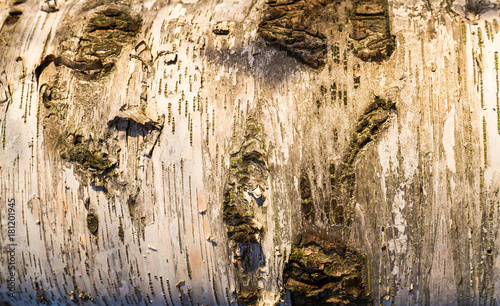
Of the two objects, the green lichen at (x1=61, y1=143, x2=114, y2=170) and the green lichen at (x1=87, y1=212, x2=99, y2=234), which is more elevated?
the green lichen at (x1=61, y1=143, x2=114, y2=170)

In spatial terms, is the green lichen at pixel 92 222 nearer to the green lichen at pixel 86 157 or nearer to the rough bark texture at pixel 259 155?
the rough bark texture at pixel 259 155

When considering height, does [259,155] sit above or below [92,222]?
above

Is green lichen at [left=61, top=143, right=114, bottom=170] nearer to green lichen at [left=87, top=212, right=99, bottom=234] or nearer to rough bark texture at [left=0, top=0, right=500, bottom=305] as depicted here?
rough bark texture at [left=0, top=0, right=500, bottom=305]

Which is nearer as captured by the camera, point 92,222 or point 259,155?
point 259,155

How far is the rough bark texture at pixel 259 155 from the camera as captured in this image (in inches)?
47.9

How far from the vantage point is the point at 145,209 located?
1353mm

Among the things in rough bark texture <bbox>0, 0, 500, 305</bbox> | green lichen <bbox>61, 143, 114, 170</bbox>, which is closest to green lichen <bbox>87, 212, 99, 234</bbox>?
rough bark texture <bbox>0, 0, 500, 305</bbox>

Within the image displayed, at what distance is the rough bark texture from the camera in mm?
1218

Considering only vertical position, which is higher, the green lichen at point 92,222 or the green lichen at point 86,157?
the green lichen at point 86,157

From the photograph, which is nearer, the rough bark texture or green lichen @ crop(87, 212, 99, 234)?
the rough bark texture

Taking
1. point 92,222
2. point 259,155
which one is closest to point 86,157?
point 92,222

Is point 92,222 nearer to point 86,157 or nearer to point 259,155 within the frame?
point 86,157

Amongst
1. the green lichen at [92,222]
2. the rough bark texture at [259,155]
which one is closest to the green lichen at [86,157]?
the rough bark texture at [259,155]

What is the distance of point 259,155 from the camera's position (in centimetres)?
127
